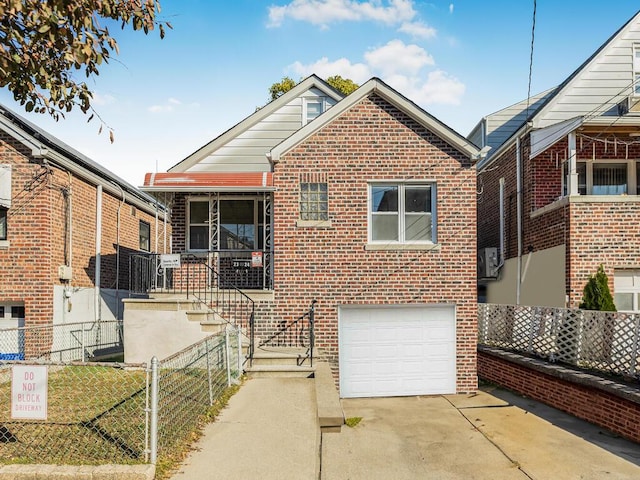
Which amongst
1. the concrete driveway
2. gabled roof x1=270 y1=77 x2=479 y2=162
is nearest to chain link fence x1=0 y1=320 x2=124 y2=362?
gabled roof x1=270 y1=77 x2=479 y2=162

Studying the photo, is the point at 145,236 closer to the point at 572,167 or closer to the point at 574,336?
the point at 572,167

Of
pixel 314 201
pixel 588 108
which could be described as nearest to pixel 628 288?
pixel 588 108

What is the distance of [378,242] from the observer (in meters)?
12.9

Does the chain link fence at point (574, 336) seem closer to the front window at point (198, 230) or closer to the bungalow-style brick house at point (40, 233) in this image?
the front window at point (198, 230)

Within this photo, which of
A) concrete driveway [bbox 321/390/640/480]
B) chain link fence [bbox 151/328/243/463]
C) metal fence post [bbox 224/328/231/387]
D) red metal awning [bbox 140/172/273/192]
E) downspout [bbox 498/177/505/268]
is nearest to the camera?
chain link fence [bbox 151/328/243/463]

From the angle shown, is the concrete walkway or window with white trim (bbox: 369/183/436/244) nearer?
the concrete walkway

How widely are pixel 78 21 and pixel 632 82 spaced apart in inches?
581

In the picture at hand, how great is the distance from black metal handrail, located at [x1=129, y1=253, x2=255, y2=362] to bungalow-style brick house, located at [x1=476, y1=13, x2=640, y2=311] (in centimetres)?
760

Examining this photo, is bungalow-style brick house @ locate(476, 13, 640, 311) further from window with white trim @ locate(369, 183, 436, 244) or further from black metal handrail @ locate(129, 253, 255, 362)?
black metal handrail @ locate(129, 253, 255, 362)

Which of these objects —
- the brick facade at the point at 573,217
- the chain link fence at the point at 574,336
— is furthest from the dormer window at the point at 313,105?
the chain link fence at the point at 574,336

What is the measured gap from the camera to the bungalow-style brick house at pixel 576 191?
43.8 feet

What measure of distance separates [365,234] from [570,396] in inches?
207

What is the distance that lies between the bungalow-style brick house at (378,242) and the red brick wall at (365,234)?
0.02m

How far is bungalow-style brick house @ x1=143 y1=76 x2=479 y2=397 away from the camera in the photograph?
41.7 ft
